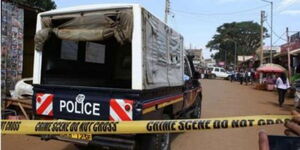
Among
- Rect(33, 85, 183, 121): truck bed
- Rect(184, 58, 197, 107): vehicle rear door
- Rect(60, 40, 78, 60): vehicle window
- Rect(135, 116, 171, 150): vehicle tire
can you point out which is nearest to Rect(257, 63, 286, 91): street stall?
Rect(184, 58, 197, 107): vehicle rear door

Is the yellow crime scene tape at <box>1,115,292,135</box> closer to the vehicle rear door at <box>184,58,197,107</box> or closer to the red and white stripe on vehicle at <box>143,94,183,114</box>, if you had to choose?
the red and white stripe on vehicle at <box>143,94,183,114</box>

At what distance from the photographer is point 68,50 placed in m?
6.85

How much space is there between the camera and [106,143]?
5.31 metres

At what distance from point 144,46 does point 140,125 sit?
219 centimetres

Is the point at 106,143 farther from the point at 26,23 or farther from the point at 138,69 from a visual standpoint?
the point at 26,23

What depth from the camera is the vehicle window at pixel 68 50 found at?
673 centimetres

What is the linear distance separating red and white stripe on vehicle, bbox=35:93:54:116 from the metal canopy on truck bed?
317 mm

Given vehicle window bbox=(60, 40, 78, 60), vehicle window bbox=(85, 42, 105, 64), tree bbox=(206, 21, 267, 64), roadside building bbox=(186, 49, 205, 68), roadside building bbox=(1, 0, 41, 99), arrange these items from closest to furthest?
vehicle window bbox=(60, 40, 78, 60), vehicle window bbox=(85, 42, 105, 64), roadside building bbox=(1, 0, 41, 99), roadside building bbox=(186, 49, 205, 68), tree bbox=(206, 21, 267, 64)

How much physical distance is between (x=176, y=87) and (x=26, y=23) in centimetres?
688

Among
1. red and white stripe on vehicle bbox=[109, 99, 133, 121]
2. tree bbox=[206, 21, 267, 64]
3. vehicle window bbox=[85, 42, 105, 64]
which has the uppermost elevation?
tree bbox=[206, 21, 267, 64]

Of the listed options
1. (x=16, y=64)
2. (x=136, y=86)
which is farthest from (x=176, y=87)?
(x=16, y=64)

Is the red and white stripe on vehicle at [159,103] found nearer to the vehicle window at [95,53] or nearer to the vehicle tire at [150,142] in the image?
the vehicle tire at [150,142]

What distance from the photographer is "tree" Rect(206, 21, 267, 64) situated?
97.4m

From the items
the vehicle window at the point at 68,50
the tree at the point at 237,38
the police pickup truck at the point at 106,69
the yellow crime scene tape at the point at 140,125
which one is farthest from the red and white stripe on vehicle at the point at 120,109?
the tree at the point at 237,38
